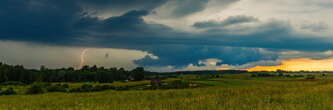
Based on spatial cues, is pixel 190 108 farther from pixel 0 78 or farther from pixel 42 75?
pixel 42 75

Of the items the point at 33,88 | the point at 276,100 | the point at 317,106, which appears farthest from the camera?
the point at 33,88

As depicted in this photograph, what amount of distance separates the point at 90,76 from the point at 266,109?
15519 cm

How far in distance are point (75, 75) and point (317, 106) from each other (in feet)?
510

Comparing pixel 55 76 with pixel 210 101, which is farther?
pixel 55 76

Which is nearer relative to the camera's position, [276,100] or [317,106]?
[317,106]

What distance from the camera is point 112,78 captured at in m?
156

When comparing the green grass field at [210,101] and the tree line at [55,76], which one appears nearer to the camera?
the green grass field at [210,101]

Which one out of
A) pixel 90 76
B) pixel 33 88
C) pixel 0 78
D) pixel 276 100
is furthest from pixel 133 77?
pixel 276 100

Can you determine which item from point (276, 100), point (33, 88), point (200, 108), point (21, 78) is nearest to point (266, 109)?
point (200, 108)

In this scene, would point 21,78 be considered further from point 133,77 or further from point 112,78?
point 133,77

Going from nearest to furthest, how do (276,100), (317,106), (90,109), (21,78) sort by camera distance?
(317,106) < (90,109) < (276,100) < (21,78)

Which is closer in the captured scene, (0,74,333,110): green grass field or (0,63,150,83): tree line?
(0,74,333,110): green grass field

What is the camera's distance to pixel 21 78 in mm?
140125

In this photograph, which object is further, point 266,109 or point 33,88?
point 33,88
